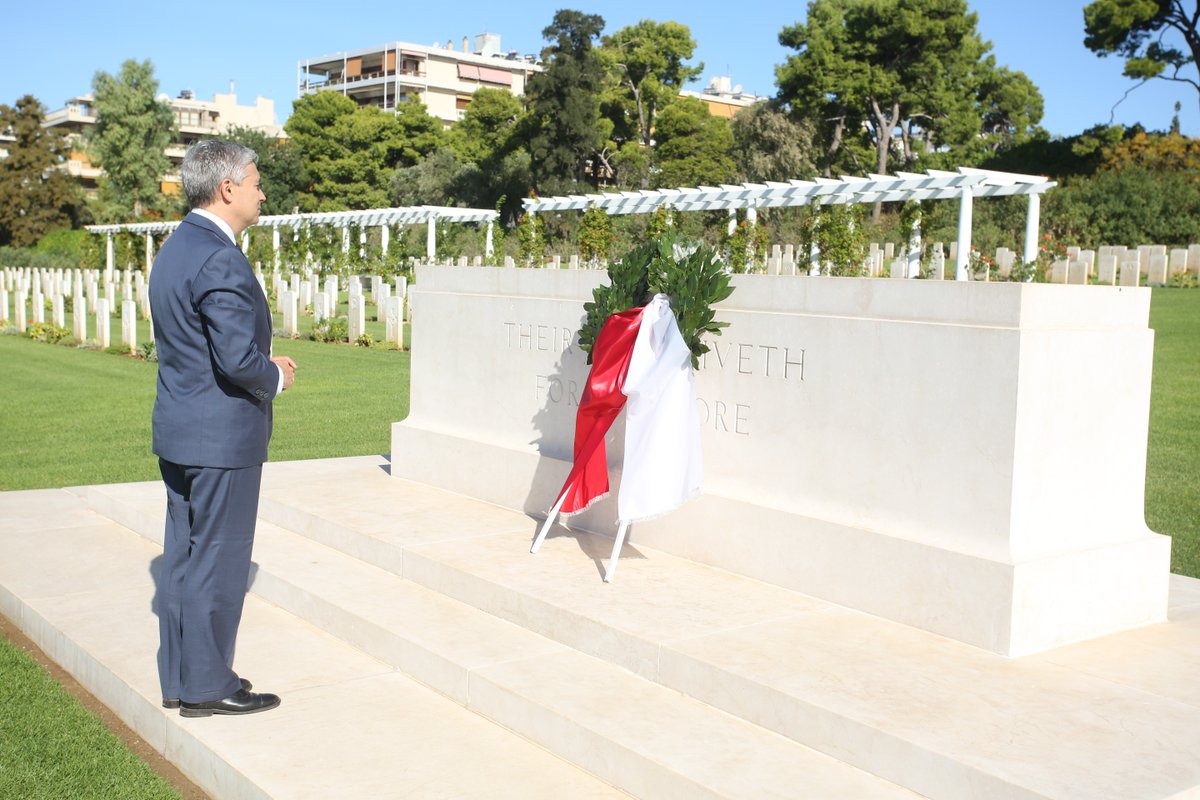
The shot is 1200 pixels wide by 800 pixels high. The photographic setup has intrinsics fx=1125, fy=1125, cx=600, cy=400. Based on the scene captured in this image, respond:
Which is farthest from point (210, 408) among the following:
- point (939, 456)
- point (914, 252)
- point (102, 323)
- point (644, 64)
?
point (644, 64)

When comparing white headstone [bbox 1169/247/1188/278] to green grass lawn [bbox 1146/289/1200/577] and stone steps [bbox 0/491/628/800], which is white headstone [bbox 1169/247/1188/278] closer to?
green grass lawn [bbox 1146/289/1200/577]

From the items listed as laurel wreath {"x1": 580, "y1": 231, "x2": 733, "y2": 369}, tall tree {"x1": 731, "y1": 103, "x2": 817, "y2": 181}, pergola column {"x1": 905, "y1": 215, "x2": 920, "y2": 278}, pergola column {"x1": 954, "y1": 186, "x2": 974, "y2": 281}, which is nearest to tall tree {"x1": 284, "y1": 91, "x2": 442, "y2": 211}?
tall tree {"x1": 731, "y1": 103, "x2": 817, "y2": 181}

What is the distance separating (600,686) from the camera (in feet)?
13.3

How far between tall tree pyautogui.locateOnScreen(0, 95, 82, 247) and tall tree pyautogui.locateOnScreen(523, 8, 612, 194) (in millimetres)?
27875

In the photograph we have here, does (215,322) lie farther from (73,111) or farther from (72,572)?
(73,111)

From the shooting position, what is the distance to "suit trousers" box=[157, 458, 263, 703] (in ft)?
12.4

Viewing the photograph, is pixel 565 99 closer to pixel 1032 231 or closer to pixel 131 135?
pixel 131 135

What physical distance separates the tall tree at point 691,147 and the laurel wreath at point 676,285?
44.3 meters

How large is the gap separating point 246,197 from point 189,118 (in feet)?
324

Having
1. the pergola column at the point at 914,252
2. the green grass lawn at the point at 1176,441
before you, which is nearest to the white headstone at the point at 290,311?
the pergola column at the point at 914,252

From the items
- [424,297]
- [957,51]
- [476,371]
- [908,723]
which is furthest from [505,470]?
[957,51]

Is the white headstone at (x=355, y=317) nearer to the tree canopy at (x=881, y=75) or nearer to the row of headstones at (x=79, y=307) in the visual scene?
the row of headstones at (x=79, y=307)

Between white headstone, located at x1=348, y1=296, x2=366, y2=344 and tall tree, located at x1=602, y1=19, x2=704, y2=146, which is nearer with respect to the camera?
white headstone, located at x1=348, y1=296, x2=366, y2=344

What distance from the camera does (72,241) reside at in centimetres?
5344
